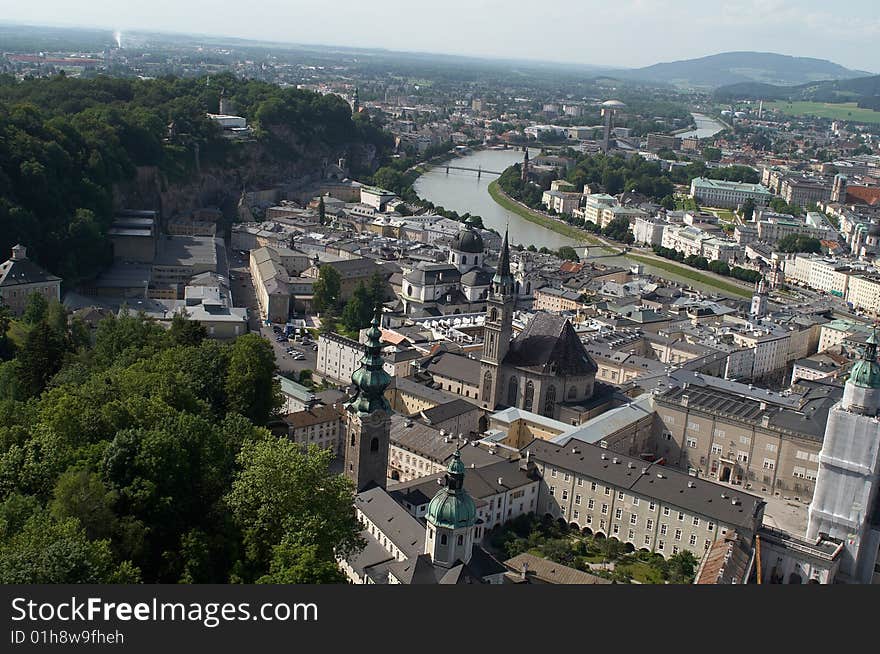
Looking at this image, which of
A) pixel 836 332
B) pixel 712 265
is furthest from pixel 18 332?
pixel 712 265

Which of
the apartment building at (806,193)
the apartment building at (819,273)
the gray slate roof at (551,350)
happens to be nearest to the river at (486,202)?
the apartment building at (819,273)

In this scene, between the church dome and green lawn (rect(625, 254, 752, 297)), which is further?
green lawn (rect(625, 254, 752, 297))

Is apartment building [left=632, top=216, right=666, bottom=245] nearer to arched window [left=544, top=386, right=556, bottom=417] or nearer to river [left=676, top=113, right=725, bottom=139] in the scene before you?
arched window [left=544, top=386, right=556, bottom=417]

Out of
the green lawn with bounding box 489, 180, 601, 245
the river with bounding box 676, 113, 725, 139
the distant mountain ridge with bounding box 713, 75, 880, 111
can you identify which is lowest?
the green lawn with bounding box 489, 180, 601, 245

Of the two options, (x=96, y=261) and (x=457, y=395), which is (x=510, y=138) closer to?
(x=96, y=261)

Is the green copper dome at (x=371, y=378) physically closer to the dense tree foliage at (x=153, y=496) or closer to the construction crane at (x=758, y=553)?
the dense tree foliage at (x=153, y=496)

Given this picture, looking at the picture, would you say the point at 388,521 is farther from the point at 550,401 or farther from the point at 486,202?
the point at 486,202

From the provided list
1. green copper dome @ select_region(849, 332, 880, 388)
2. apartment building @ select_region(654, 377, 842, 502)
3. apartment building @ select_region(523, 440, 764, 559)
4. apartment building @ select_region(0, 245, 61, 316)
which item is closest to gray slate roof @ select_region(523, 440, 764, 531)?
apartment building @ select_region(523, 440, 764, 559)

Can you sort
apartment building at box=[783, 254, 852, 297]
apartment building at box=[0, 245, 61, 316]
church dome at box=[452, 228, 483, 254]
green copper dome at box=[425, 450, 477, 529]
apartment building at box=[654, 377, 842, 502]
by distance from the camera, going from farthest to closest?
1. apartment building at box=[783, 254, 852, 297]
2. church dome at box=[452, 228, 483, 254]
3. apartment building at box=[0, 245, 61, 316]
4. apartment building at box=[654, 377, 842, 502]
5. green copper dome at box=[425, 450, 477, 529]
